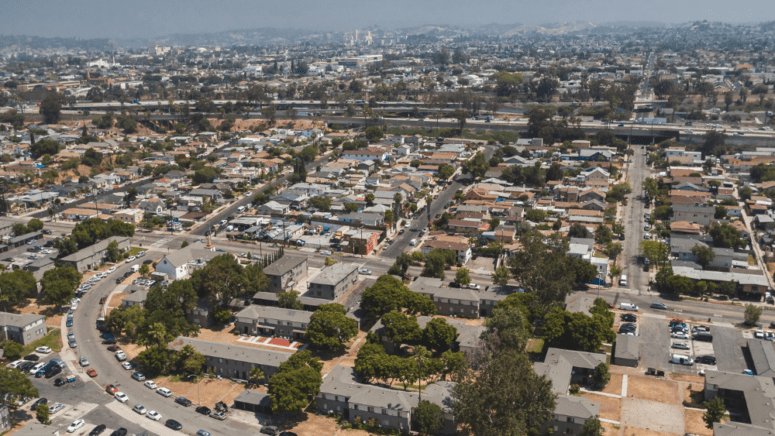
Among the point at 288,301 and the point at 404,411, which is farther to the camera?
the point at 288,301

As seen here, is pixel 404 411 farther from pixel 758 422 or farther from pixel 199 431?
pixel 758 422

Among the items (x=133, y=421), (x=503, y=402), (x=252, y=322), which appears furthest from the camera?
(x=252, y=322)

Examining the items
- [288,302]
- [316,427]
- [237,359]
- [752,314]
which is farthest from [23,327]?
[752,314]

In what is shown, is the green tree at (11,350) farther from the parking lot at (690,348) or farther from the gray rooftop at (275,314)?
the parking lot at (690,348)

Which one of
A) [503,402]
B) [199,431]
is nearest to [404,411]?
[503,402]

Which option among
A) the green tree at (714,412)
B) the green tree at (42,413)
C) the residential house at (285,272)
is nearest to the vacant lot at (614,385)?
the green tree at (714,412)

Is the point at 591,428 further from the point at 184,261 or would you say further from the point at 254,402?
the point at 184,261

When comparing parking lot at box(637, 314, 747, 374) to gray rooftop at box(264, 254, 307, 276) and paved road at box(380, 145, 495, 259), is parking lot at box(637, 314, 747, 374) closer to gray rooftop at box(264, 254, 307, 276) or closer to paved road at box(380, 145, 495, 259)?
paved road at box(380, 145, 495, 259)
